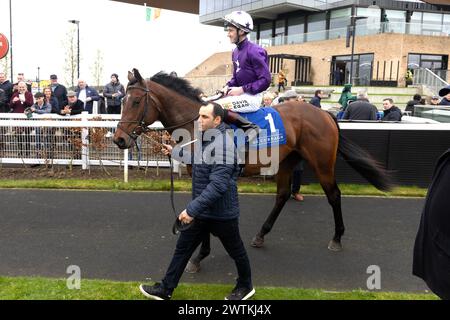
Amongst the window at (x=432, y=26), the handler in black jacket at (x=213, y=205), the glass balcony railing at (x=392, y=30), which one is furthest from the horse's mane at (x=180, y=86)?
the window at (x=432, y=26)

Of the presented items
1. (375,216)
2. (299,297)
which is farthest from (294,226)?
(299,297)

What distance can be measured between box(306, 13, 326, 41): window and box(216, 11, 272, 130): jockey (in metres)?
36.6

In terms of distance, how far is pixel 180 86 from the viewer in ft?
15.9

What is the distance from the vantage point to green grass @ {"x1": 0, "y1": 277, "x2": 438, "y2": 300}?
12.3 ft

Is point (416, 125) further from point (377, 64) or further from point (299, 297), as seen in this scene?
point (377, 64)

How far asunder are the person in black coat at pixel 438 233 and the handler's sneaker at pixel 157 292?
234 cm

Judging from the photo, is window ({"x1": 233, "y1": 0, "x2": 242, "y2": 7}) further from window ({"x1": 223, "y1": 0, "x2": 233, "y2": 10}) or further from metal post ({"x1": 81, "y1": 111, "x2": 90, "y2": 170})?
metal post ({"x1": 81, "y1": 111, "x2": 90, "y2": 170})

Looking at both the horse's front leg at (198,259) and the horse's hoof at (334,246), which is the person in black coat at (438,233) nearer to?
the horse's front leg at (198,259)

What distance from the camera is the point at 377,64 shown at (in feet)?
109

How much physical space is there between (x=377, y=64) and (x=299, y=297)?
32.7m

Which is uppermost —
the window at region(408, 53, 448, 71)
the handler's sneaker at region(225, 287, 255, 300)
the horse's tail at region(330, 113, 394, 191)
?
the window at region(408, 53, 448, 71)

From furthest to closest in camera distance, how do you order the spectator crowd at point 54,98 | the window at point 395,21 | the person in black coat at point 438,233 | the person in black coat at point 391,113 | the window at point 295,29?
the window at point 295,29, the window at point 395,21, the spectator crowd at point 54,98, the person in black coat at point 391,113, the person in black coat at point 438,233

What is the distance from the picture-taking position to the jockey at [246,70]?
4891 millimetres

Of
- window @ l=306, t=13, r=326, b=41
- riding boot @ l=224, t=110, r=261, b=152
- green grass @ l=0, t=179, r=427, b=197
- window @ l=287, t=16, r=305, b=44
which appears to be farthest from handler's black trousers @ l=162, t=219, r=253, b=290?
window @ l=287, t=16, r=305, b=44
